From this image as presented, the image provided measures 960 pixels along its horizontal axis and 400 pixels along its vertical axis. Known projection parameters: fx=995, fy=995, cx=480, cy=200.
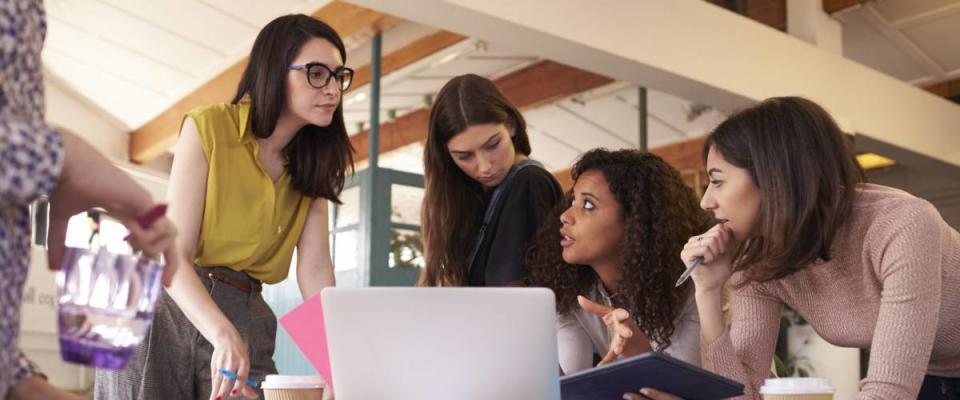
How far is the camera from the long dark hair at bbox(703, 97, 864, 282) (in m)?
1.83

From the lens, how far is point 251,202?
198 cm

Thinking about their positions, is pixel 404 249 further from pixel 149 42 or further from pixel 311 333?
pixel 311 333

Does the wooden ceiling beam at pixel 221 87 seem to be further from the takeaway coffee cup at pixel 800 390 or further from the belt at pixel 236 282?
the takeaway coffee cup at pixel 800 390

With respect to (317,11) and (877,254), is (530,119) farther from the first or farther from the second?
→ (877,254)

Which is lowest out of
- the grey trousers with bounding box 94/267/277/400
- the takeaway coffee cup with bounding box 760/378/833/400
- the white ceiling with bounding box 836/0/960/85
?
the takeaway coffee cup with bounding box 760/378/833/400

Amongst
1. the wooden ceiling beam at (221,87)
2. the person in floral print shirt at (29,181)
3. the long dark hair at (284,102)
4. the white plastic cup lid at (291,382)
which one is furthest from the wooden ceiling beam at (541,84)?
the person in floral print shirt at (29,181)

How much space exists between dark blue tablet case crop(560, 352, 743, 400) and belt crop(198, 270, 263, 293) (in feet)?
2.45

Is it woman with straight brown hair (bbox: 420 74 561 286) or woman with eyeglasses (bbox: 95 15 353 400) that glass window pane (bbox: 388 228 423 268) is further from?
woman with eyeglasses (bbox: 95 15 353 400)

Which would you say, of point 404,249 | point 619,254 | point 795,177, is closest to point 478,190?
point 619,254

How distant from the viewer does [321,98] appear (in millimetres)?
2012

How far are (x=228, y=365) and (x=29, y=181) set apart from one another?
88 cm

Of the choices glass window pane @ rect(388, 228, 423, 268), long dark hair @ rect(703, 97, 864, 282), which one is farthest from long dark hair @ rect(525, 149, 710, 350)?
glass window pane @ rect(388, 228, 423, 268)

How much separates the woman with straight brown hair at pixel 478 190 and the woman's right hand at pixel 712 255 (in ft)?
1.65

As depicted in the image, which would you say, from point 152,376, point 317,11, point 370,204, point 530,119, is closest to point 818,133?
point 152,376
